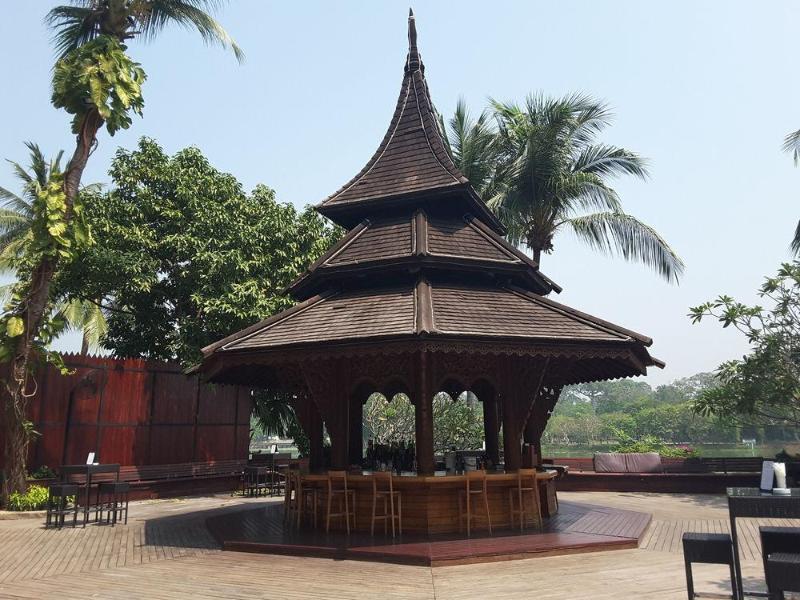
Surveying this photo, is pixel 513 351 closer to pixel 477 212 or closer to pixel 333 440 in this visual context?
pixel 333 440

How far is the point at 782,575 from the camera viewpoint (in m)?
4.71

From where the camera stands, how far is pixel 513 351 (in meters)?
9.15

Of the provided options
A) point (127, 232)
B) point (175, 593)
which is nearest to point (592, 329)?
point (175, 593)

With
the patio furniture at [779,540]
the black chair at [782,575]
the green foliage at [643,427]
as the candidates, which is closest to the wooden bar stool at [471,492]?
the patio furniture at [779,540]

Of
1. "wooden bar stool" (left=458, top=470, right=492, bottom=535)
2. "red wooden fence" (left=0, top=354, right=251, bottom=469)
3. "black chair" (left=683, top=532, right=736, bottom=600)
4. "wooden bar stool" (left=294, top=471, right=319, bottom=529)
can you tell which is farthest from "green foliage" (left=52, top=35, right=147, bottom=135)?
"black chair" (left=683, top=532, right=736, bottom=600)

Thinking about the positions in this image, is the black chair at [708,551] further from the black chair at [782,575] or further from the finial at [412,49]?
the finial at [412,49]

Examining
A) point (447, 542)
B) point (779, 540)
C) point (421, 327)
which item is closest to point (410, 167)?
point (421, 327)

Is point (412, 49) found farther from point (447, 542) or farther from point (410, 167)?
point (447, 542)

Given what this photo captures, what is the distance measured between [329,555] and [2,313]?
419 inches

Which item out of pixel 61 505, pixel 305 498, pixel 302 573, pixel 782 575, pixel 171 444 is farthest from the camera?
pixel 171 444

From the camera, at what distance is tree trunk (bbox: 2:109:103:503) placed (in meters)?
12.9

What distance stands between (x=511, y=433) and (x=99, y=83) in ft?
41.3

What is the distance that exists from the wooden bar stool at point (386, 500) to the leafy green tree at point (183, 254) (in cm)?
988

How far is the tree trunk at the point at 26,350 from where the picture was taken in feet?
42.5
